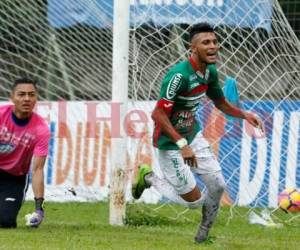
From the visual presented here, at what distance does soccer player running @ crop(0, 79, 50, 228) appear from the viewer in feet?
30.0

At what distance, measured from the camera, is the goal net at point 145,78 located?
1093 cm

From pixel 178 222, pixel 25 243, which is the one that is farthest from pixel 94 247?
pixel 178 222

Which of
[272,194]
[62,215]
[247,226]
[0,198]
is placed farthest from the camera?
[272,194]

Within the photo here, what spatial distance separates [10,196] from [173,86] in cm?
248

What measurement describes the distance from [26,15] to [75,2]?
70 centimetres

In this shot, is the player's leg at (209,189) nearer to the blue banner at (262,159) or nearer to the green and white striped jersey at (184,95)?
the green and white striped jersey at (184,95)

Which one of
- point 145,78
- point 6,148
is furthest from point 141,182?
point 145,78

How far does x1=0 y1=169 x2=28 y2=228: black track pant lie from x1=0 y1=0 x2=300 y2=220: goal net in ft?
3.85

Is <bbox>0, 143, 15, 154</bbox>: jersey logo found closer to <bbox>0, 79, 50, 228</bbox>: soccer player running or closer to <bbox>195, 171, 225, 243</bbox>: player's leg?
<bbox>0, 79, 50, 228</bbox>: soccer player running

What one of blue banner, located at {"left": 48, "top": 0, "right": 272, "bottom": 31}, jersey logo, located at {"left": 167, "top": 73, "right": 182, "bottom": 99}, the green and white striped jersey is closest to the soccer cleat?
the green and white striped jersey

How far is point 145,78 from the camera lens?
11008 millimetres

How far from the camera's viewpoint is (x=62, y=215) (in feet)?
37.1

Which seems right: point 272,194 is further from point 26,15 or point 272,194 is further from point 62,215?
point 26,15

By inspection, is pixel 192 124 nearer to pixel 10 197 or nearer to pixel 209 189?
pixel 209 189
